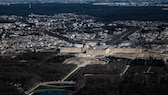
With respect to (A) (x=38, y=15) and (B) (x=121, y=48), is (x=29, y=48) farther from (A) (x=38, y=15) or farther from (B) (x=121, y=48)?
(A) (x=38, y=15)

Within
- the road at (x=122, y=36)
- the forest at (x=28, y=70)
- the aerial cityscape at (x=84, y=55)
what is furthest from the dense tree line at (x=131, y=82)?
the road at (x=122, y=36)

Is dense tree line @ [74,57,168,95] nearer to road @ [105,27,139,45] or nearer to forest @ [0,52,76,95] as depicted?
forest @ [0,52,76,95]

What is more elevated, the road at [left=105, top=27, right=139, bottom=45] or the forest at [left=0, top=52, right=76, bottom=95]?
the forest at [left=0, top=52, right=76, bottom=95]

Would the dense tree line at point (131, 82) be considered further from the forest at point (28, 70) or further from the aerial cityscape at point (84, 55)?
the forest at point (28, 70)

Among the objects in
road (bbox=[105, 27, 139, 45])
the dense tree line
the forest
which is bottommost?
road (bbox=[105, 27, 139, 45])

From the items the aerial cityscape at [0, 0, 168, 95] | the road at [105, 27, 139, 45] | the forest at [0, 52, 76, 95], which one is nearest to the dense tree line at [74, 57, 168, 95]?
the aerial cityscape at [0, 0, 168, 95]

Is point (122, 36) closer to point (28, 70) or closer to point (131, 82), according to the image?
point (28, 70)

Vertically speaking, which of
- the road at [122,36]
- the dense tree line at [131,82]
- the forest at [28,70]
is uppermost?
the dense tree line at [131,82]

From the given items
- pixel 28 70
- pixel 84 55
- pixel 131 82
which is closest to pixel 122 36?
pixel 84 55

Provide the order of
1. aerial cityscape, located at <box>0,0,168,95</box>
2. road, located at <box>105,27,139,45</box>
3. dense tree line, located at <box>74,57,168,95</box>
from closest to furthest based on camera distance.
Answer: dense tree line, located at <box>74,57,168,95</box> < aerial cityscape, located at <box>0,0,168,95</box> < road, located at <box>105,27,139,45</box>
